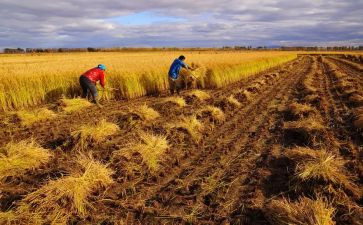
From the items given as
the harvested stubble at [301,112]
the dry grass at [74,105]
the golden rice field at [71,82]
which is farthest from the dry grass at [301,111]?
the golden rice field at [71,82]

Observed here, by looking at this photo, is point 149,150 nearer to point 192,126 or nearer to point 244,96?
point 192,126

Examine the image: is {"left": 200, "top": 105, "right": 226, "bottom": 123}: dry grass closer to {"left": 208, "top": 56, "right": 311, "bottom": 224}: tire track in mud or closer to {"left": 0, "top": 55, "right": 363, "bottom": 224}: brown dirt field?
{"left": 0, "top": 55, "right": 363, "bottom": 224}: brown dirt field

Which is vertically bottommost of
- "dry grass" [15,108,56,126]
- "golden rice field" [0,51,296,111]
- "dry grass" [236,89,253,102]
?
"dry grass" [236,89,253,102]

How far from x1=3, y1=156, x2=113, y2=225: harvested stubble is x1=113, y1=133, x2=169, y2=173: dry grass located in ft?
2.96

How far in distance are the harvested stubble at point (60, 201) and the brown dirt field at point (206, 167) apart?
134 millimetres

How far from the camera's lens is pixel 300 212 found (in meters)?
3.72

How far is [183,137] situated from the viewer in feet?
22.8

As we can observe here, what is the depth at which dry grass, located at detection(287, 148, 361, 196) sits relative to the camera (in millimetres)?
4598

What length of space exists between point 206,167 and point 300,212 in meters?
1.96

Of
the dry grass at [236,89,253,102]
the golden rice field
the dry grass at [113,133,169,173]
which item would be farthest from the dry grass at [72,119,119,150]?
the dry grass at [236,89,253,102]

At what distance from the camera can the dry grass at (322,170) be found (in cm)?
460

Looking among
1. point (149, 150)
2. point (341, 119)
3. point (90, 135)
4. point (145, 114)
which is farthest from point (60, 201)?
point (341, 119)

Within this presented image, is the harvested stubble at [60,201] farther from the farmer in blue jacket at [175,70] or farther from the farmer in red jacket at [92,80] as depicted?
the farmer in blue jacket at [175,70]

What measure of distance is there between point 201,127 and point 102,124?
207 cm
